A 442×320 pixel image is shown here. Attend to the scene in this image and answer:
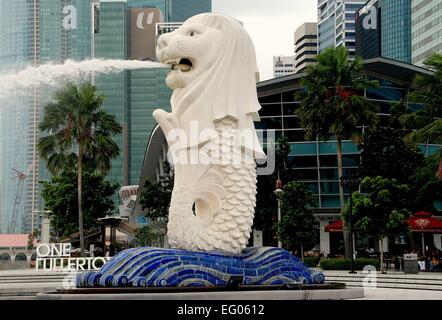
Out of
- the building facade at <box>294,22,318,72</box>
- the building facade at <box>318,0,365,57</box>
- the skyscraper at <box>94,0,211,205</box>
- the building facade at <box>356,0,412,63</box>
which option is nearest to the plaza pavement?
the skyscraper at <box>94,0,211,205</box>

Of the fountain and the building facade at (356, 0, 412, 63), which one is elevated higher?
the building facade at (356, 0, 412, 63)

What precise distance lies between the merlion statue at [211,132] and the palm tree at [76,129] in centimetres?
2034

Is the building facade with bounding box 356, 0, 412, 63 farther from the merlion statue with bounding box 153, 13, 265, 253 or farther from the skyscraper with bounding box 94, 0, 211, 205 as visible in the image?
the merlion statue with bounding box 153, 13, 265, 253

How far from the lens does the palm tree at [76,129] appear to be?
1626 inches

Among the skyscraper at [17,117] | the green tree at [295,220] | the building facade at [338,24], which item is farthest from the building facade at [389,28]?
the green tree at [295,220]

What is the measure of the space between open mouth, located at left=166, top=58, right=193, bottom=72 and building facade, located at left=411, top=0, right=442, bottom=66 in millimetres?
79884

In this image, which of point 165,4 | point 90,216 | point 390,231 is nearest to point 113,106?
point 165,4

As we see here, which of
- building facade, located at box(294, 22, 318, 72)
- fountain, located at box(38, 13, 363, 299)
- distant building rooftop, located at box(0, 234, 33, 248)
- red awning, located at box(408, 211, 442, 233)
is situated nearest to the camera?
fountain, located at box(38, 13, 363, 299)

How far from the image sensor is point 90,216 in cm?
4662

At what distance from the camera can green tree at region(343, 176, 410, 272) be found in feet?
112

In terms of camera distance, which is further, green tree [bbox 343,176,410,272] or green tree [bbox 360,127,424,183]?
green tree [bbox 360,127,424,183]

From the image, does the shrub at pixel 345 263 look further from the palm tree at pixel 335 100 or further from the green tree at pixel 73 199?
the green tree at pixel 73 199

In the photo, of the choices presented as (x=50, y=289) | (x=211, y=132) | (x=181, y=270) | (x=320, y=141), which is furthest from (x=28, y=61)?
(x=181, y=270)
